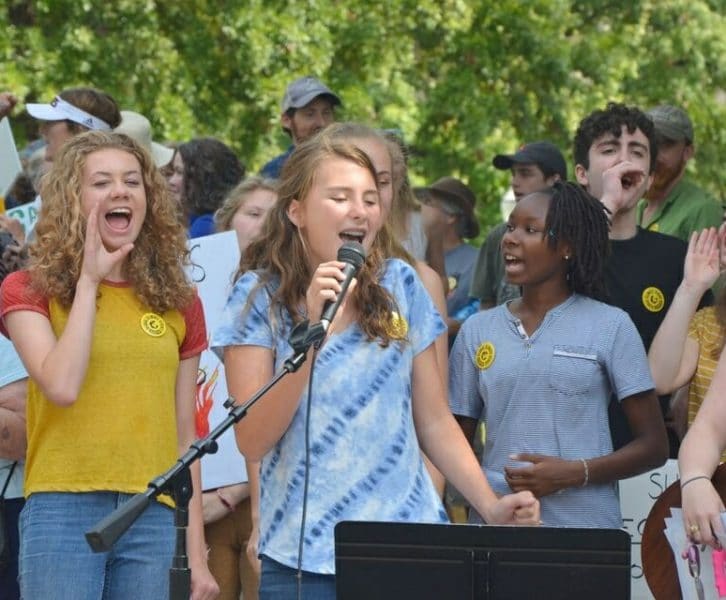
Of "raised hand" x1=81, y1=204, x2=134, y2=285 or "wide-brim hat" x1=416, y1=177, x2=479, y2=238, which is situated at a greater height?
"wide-brim hat" x1=416, y1=177, x2=479, y2=238

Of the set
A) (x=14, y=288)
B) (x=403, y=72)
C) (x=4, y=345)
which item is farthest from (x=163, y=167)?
(x=403, y=72)

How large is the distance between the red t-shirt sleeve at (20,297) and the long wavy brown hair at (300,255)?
2.14ft

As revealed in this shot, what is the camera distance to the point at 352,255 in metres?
4.20

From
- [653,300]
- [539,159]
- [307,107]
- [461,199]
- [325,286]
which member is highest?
[461,199]

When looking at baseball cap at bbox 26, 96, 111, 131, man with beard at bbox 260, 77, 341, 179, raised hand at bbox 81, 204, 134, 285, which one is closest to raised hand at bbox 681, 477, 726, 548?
raised hand at bbox 81, 204, 134, 285

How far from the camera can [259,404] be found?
443cm

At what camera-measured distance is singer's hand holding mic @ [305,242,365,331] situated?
410 cm

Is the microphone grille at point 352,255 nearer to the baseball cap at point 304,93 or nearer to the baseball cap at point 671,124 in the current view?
the baseball cap at point 671,124

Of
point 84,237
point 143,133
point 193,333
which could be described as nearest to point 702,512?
point 193,333

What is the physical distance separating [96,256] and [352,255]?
1.11m

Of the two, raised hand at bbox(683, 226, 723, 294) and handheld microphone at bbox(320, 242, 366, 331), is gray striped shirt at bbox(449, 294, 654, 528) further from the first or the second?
handheld microphone at bbox(320, 242, 366, 331)

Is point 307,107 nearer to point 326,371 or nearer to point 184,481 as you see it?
point 326,371

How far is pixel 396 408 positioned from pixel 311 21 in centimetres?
1099

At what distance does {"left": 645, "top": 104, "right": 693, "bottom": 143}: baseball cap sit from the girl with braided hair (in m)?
2.14
